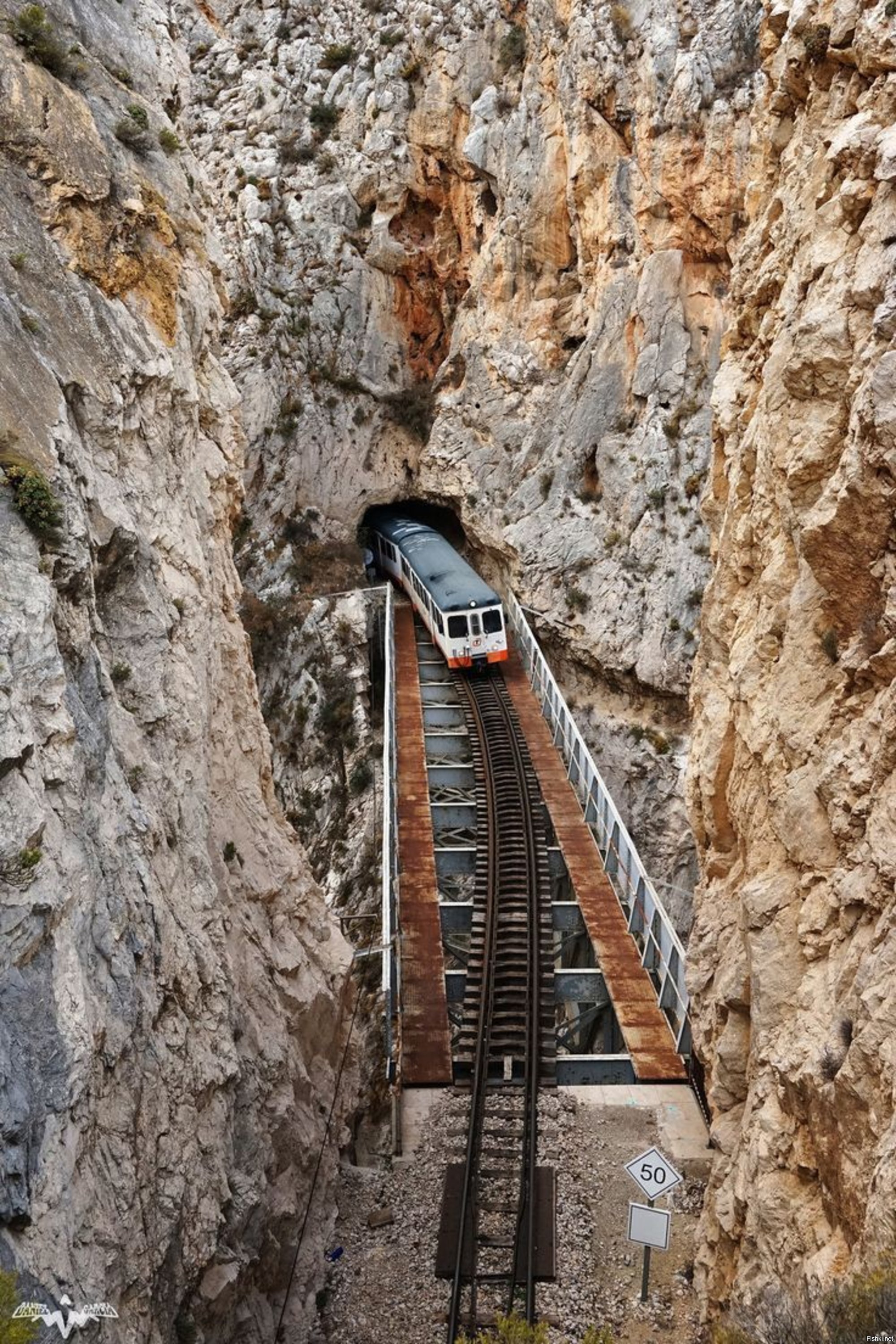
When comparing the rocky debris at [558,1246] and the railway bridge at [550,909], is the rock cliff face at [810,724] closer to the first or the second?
the rocky debris at [558,1246]

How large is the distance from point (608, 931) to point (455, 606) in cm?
1016

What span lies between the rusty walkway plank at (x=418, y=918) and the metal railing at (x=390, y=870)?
0.19 metres

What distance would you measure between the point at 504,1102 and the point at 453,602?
525 inches

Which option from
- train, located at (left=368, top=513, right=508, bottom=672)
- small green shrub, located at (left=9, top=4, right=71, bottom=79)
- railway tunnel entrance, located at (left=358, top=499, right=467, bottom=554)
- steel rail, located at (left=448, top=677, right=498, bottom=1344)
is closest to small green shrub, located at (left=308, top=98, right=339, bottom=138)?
railway tunnel entrance, located at (left=358, top=499, right=467, bottom=554)

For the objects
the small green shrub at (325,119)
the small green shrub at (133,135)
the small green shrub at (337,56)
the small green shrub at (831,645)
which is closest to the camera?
the small green shrub at (831,645)

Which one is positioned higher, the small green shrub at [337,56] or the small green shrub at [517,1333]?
the small green shrub at [337,56]

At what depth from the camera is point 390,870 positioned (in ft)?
59.9

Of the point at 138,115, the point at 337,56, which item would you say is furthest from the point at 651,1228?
the point at 337,56

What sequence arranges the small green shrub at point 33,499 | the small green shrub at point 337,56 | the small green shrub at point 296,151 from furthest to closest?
the small green shrub at point 337,56 → the small green shrub at point 296,151 → the small green shrub at point 33,499

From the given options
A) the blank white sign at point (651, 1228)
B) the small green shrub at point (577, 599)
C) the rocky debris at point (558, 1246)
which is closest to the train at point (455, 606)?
the small green shrub at point (577, 599)

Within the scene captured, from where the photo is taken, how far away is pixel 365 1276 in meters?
11.8

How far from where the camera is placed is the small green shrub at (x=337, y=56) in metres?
36.3

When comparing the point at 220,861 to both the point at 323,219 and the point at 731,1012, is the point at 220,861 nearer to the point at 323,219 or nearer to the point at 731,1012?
the point at 731,1012

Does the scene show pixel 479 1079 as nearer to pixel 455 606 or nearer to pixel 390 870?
pixel 390 870
